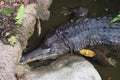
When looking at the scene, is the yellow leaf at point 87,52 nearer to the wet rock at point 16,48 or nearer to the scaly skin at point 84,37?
the scaly skin at point 84,37

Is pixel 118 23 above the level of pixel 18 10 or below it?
below

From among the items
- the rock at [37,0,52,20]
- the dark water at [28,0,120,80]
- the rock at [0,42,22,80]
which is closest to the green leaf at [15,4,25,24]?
the rock at [0,42,22,80]

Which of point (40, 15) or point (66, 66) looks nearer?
point (66, 66)

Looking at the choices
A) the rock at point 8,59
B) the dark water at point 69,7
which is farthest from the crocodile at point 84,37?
the rock at point 8,59

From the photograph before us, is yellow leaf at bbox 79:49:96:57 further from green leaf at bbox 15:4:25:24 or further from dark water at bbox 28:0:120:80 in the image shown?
green leaf at bbox 15:4:25:24

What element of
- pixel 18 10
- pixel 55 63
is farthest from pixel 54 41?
pixel 18 10

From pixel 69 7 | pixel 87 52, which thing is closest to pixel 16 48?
pixel 87 52

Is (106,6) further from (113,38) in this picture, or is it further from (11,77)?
(11,77)
